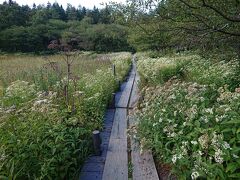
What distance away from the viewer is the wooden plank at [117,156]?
156 inches

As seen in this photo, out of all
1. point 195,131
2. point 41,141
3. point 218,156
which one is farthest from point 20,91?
point 218,156

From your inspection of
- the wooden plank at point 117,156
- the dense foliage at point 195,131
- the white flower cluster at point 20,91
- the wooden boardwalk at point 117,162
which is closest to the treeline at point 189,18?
the dense foliage at point 195,131

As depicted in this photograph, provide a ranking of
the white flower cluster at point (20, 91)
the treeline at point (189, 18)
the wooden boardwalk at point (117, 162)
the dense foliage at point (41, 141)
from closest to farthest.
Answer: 1. the dense foliage at point (41, 141)
2. the wooden boardwalk at point (117, 162)
3. the treeline at point (189, 18)
4. the white flower cluster at point (20, 91)

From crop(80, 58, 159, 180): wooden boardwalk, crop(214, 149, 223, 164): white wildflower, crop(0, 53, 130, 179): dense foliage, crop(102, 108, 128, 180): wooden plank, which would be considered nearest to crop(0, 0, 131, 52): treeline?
crop(102, 108, 128, 180): wooden plank

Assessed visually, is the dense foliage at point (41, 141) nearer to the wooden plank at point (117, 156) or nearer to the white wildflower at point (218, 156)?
the wooden plank at point (117, 156)

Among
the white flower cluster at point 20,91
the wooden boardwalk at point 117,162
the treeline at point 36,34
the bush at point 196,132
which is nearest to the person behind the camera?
the bush at point 196,132

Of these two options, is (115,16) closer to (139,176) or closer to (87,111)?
(87,111)

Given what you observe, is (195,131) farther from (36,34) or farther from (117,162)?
(36,34)

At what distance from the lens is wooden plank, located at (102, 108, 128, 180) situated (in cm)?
396

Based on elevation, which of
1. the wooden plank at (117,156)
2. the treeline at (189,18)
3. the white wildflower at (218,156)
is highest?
the treeline at (189,18)

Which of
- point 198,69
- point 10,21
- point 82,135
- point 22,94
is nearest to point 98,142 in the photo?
point 82,135

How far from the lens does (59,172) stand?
11.4ft

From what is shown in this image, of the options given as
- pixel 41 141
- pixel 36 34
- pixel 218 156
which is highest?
pixel 36 34

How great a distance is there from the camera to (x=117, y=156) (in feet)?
15.0
